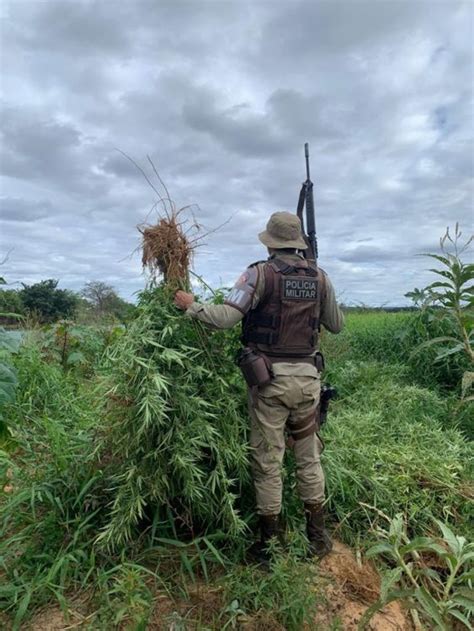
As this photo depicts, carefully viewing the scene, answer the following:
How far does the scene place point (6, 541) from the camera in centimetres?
267

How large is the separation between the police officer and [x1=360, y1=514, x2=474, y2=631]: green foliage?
0.54 metres

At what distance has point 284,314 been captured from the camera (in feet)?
9.52

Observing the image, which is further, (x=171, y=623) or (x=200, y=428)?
(x=200, y=428)

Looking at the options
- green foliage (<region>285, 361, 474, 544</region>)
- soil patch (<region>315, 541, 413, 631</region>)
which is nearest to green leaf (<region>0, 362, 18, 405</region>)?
soil patch (<region>315, 541, 413, 631</region>)

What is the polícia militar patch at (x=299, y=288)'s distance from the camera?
2.88m

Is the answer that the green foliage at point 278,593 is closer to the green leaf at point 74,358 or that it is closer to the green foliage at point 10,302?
the green foliage at point 10,302

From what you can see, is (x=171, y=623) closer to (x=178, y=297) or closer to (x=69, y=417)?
(x=178, y=297)

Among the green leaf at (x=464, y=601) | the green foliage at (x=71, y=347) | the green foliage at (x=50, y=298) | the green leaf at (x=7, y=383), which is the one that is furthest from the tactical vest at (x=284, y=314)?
the green foliage at (x=50, y=298)

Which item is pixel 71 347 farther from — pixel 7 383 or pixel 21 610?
pixel 7 383

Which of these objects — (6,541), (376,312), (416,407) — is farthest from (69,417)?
(376,312)

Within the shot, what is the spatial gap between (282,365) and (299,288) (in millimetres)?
489

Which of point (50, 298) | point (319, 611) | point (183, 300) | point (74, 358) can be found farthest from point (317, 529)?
point (50, 298)

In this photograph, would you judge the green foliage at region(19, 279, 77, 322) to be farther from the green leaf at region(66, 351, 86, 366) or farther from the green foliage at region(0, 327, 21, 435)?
the green foliage at region(0, 327, 21, 435)

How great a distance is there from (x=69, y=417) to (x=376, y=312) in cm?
815
